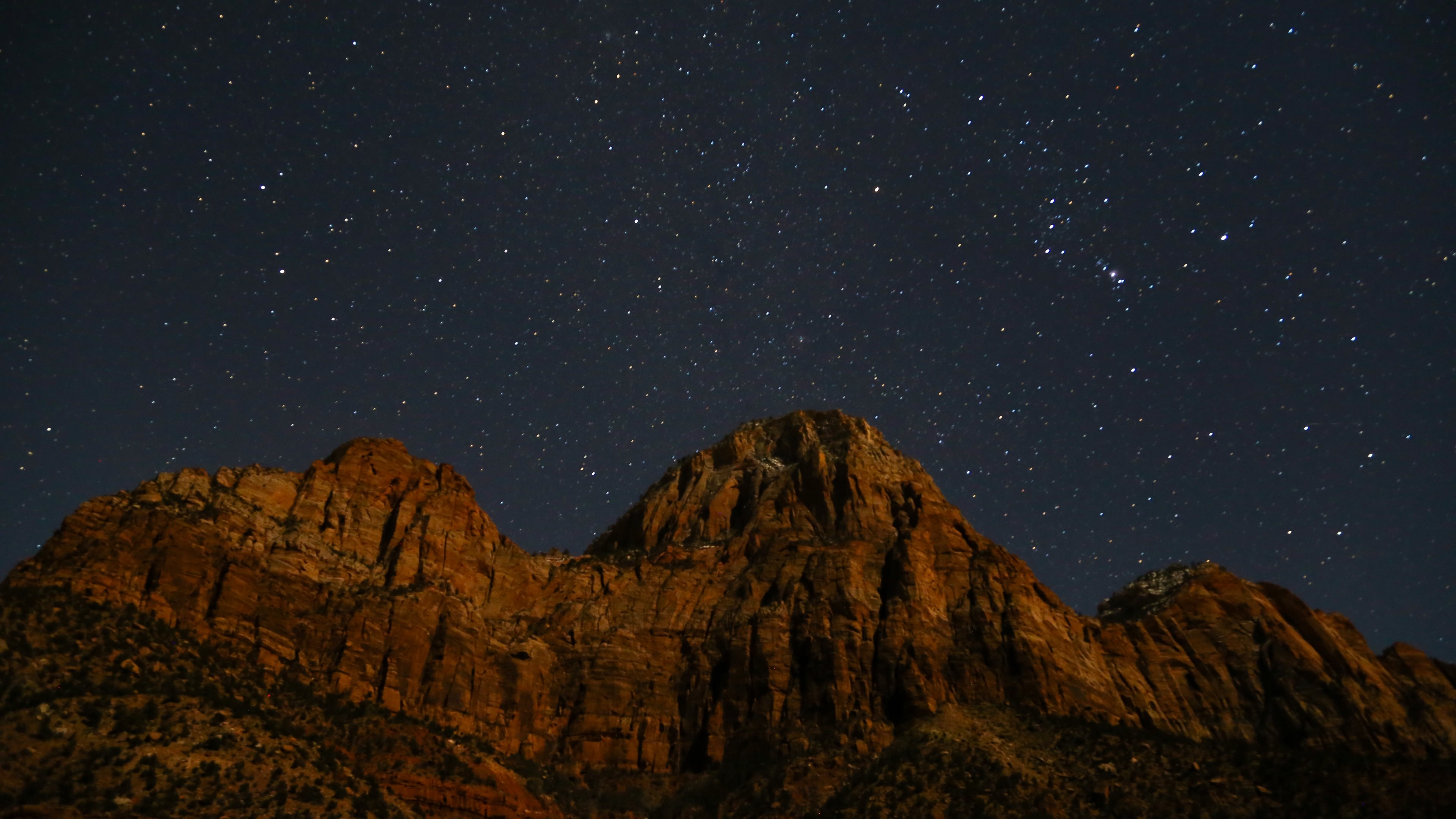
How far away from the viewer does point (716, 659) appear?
79.1 metres

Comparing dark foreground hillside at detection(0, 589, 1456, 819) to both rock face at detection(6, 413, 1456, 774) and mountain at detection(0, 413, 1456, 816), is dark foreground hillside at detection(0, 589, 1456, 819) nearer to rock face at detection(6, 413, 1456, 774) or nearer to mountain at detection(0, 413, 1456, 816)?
mountain at detection(0, 413, 1456, 816)

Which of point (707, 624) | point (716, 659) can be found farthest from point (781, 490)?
point (716, 659)

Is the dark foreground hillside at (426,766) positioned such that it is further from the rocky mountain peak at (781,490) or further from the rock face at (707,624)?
the rocky mountain peak at (781,490)

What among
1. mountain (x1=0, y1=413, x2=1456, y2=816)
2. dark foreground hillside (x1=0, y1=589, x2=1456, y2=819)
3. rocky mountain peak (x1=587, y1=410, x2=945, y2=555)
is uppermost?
rocky mountain peak (x1=587, y1=410, x2=945, y2=555)

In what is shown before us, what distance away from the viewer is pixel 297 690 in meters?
59.9

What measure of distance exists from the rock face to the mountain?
0.76 feet

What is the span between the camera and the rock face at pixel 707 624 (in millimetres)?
64938

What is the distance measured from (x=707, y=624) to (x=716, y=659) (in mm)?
4038

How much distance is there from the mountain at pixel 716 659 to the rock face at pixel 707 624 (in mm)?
231

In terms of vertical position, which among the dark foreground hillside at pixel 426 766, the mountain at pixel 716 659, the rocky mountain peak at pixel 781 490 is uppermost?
the rocky mountain peak at pixel 781 490

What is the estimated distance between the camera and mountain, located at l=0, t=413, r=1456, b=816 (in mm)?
57312

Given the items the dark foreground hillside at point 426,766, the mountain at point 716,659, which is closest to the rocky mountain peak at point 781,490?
the mountain at point 716,659

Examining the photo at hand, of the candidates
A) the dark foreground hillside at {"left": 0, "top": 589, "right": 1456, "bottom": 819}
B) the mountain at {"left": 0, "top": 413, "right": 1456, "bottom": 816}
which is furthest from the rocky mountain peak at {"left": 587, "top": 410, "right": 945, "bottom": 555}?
the dark foreground hillside at {"left": 0, "top": 589, "right": 1456, "bottom": 819}

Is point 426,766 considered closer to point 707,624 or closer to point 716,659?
point 716,659
